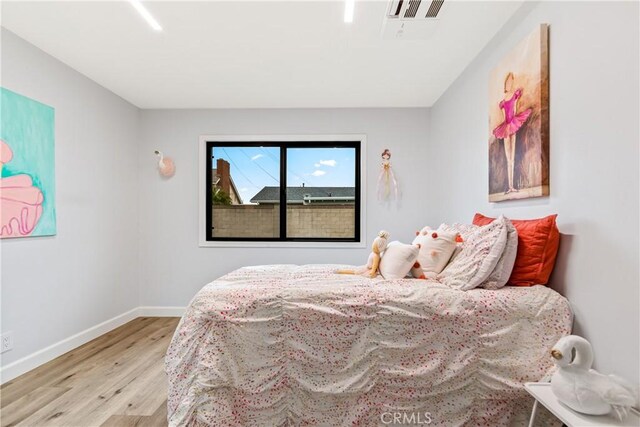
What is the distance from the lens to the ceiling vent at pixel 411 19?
199cm

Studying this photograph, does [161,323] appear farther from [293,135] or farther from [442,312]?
[442,312]

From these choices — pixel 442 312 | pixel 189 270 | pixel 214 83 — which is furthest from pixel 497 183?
pixel 189 270

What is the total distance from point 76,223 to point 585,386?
3.73m

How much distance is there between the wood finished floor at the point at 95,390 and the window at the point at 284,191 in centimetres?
160

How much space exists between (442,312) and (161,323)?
322 cm

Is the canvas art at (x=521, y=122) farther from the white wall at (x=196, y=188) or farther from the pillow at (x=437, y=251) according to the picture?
the white wall at (x=196, y=188)

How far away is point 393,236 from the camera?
4.00 m

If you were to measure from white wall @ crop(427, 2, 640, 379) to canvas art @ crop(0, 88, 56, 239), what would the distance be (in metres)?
3.46

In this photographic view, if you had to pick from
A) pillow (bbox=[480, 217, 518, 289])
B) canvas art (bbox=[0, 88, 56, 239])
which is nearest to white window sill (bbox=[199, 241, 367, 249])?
canvas art (bbox=[0, 88, 56, 239])

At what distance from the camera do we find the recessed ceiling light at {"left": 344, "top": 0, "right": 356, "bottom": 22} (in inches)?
78.9

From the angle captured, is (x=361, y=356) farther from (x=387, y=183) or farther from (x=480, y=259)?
(x=387, y=183)

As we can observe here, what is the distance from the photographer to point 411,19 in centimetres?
215

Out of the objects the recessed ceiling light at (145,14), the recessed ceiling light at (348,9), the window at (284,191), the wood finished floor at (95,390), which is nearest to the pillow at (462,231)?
the recessed ceiling light at (348,9)

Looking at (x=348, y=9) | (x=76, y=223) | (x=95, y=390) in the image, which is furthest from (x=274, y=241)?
(x=348, y=9)
